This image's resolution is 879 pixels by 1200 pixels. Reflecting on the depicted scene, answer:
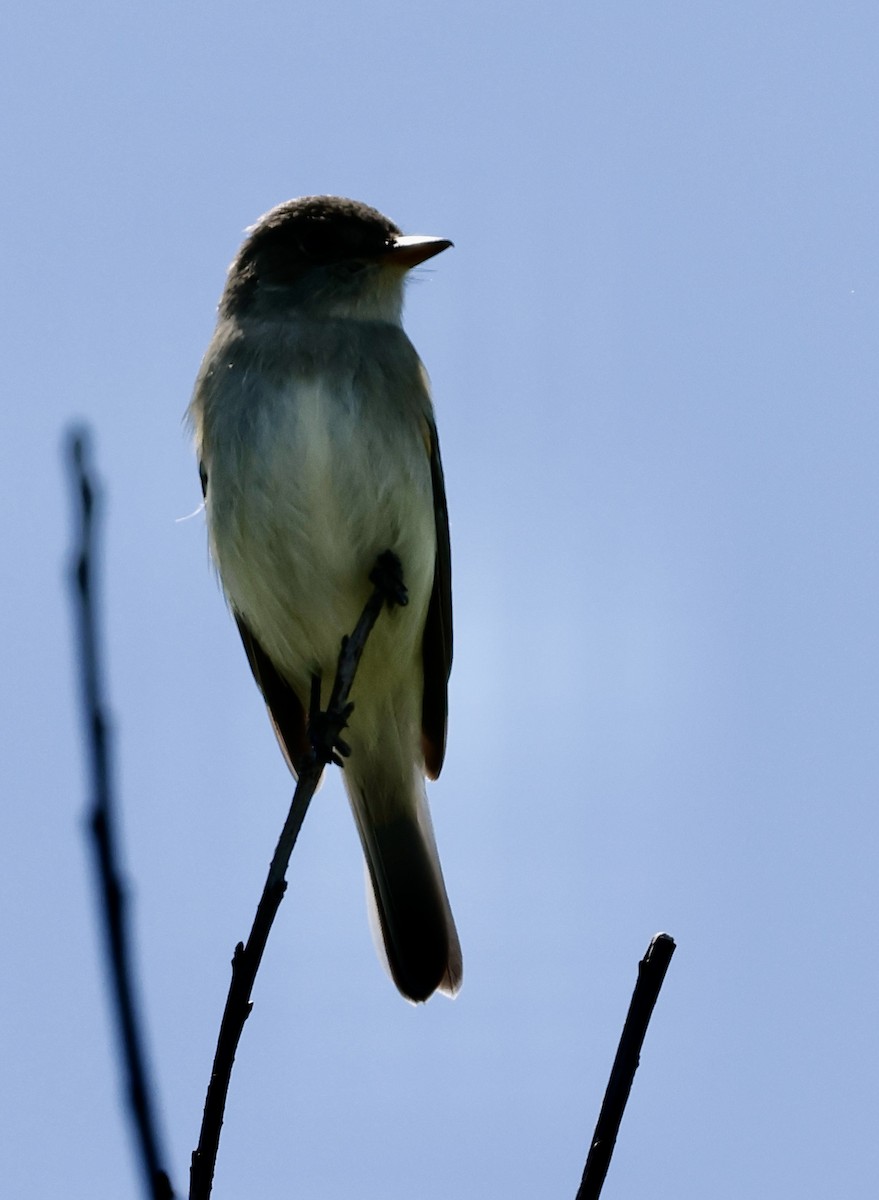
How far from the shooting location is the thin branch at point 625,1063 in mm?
2072

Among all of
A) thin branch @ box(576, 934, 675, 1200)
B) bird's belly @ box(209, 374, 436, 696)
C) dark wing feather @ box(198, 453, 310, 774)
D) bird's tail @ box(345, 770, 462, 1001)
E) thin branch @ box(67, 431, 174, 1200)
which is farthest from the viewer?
dark wing feather @ box(198, 453, 310, 774)

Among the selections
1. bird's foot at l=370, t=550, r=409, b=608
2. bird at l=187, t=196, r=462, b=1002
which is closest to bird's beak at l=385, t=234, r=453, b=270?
bird at l=187, t=196, r=462, b=1002

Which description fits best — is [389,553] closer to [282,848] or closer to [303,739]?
[303,739]

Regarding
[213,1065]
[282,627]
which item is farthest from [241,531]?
[213,1065]

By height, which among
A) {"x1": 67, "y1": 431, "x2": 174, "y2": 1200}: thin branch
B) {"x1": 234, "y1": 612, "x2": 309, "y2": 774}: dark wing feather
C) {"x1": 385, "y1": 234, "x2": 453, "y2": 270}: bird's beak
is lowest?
{"x1": 234, "y1": 612, "x2": 309, "y2": 774}: dark wing feather

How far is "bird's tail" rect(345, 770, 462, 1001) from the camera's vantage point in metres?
5.88

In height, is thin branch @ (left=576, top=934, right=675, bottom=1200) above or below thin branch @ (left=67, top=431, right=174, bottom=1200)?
below

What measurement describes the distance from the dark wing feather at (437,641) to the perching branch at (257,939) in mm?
2002

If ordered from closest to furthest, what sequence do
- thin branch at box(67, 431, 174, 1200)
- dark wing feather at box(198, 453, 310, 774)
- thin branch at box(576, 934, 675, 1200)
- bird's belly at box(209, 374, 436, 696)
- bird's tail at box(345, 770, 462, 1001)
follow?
thin branch at box(67, 431, 174, 1200) < thin branch at box(576, 934, 675, 1200) < bird's belly at box(209, 374, 436, 696) < bird's tail at box(345, 770, 462, 1001) < dark wing feather at box(198, 453, 310, 774)

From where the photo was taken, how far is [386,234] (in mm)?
6160

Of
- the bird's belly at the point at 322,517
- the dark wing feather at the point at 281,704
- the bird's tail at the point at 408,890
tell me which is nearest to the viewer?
the bird's belly at the point at 322,517

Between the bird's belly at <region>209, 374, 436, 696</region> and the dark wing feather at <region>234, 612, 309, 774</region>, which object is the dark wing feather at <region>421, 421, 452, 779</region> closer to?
the bird's belly at <region>209, 374, 436, 696</region>

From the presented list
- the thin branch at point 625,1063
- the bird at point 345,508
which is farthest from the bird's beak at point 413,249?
the thin branch at point 625,1063

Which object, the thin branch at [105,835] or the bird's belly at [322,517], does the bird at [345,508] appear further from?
the thin branch at [105,835]
